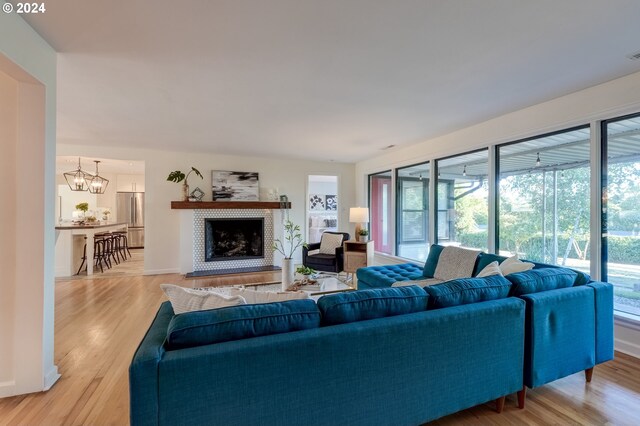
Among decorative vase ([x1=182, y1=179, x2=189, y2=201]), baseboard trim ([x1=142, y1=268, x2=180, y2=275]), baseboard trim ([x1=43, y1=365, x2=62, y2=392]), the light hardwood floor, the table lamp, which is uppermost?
decorative vase ([x1=182, y1=179, x2=189, y2=201])

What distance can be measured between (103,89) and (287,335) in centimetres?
297

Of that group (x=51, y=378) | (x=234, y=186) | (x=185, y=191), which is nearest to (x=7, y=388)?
(x=51, y=378)

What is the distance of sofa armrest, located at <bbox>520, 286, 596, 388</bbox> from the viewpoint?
178 centimetres

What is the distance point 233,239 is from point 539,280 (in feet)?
17.4

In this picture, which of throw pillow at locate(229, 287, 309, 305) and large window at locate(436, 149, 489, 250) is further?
large window at locate(436, 149, 489, 250)

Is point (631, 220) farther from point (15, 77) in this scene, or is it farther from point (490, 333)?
point (15, 77)

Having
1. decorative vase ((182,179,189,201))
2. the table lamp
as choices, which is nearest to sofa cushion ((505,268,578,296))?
the table lamp

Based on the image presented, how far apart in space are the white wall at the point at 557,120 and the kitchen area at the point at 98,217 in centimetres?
568

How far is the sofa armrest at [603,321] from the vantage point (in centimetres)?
203

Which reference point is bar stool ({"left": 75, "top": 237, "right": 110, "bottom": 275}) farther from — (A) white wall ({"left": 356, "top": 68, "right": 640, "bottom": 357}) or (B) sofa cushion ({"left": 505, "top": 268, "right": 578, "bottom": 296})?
(B) sofa cushion ({"left": 505, "top": 268, "right": 578, "bottom": 296})

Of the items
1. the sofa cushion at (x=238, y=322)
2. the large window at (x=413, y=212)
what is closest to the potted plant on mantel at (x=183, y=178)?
the large window at (x=413, y=212)

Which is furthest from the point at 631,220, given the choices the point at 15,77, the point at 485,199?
the point at 15,77

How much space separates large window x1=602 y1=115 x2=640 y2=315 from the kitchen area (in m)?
6.91

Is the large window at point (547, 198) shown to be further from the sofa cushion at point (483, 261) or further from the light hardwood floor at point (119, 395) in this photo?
the light hardwood floor at point (119, 395)
